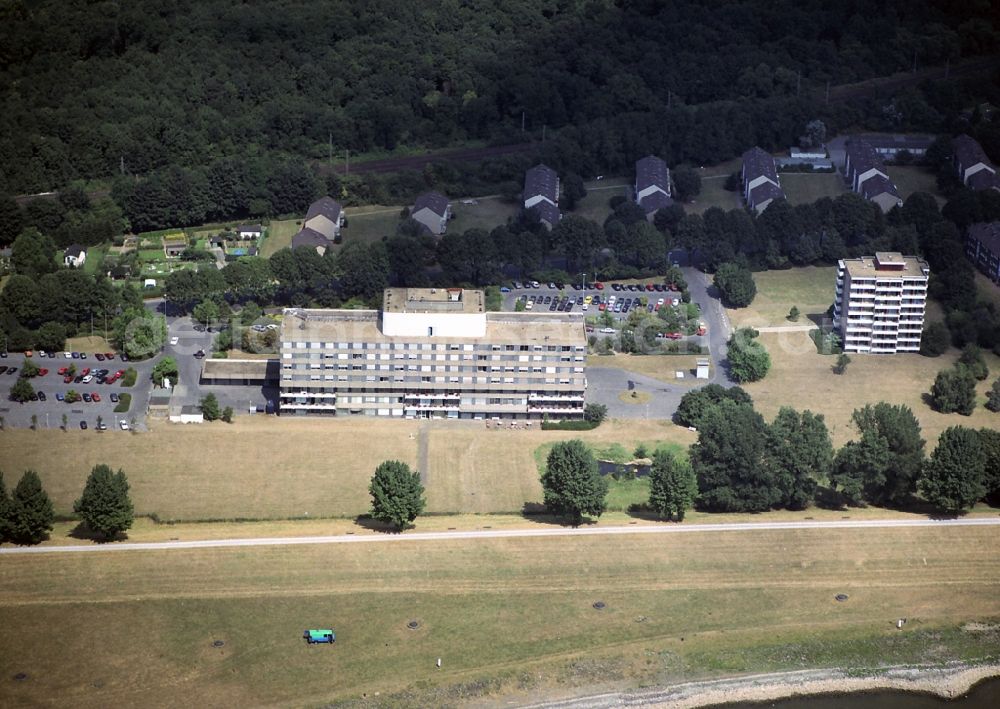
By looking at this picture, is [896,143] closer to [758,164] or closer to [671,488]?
[758,164]

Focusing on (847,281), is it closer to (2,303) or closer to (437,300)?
(437,300)

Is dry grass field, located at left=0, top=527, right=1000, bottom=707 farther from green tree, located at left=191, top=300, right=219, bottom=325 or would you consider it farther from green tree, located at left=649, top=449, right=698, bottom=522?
green tree, located at left=191, top=300, right=219, bottom=325

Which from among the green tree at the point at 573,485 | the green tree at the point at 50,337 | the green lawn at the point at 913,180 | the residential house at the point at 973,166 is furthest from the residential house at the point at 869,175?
the green tree at the point at 50,337

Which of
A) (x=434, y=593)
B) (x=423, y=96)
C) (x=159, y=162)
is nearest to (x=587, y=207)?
(x=423, y=96)

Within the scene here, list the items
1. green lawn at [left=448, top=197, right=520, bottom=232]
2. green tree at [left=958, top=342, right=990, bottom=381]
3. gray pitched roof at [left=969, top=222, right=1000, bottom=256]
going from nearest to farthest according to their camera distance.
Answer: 1. green tree at [left=958, top=342, right=990, bottom=381]
2. gray pitched roof at [left=969, top=222, right=1000, bottom=256]
3. green lawn at [left=448, top=197, right=520, bottom=232]

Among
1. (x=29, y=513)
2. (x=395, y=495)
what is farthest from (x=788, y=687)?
(x=29, y=513)

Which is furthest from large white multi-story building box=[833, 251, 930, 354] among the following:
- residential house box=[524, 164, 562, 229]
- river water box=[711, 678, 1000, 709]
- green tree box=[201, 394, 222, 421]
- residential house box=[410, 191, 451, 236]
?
green tree box=[201, 394, 222, 421]

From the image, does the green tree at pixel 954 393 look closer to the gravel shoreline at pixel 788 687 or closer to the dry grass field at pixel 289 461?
the dry grass field at pixel 289 461
